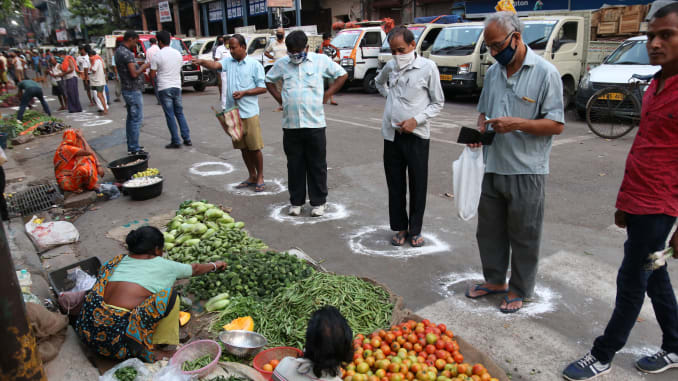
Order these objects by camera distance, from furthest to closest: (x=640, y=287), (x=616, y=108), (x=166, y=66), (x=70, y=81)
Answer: (x=70, y=81), (x=616, y=108), (x=166, y=66), (x=640, y=287)

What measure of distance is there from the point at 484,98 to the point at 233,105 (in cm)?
394

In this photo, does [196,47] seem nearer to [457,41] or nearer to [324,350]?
[457,41]

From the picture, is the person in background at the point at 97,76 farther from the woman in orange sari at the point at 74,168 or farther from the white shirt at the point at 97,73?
the woman in orange sari at the point at 74,168

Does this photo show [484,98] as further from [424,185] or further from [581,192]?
[581,192]

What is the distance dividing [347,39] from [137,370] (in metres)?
15.9

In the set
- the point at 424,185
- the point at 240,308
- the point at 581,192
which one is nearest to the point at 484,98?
the point at 424,185

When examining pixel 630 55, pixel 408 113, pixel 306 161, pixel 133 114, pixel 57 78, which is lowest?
pixel 306 161

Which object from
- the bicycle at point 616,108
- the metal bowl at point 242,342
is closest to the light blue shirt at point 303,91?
the metal bowl at point 242,342

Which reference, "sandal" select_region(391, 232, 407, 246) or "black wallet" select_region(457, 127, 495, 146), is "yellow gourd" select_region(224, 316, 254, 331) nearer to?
"sandal" select_region(391, 232, 407, 246)

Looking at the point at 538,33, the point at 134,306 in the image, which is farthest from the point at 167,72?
the point at 538,33

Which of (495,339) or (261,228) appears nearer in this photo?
(495,339)

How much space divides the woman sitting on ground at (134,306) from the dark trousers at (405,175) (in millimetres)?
2371

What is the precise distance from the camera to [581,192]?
6293mm

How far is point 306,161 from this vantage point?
18.5 feet
